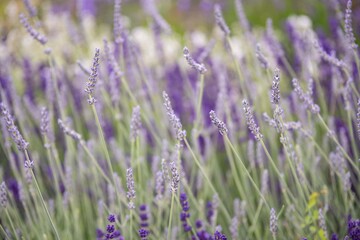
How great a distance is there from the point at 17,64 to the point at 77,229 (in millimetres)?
1950

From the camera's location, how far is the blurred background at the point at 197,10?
4402mm

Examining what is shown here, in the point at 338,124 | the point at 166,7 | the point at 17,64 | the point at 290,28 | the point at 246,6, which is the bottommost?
the point at 338,124

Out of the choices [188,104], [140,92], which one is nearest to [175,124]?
[140,92]

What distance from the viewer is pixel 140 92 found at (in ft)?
7.77

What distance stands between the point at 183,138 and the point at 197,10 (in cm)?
472

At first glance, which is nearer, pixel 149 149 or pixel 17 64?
pixel 149 149

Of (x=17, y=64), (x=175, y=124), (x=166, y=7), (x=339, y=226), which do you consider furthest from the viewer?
(x=166, y=7)

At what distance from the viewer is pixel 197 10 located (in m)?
5.69

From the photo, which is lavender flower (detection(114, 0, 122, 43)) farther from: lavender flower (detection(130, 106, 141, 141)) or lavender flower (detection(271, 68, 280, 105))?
lavender flower (detection(271, 68, 280, 105))

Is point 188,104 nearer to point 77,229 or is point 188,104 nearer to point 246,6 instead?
point 77,229

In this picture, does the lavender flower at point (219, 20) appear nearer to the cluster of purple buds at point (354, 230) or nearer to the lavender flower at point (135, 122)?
the lavender flower at point (135, 122)

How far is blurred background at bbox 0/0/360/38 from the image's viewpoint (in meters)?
4.40

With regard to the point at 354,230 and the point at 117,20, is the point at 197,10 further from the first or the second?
the point at 354,230

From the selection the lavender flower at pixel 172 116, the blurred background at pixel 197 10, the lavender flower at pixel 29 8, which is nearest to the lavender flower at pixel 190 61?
the lavender flower at pixel 172 116
